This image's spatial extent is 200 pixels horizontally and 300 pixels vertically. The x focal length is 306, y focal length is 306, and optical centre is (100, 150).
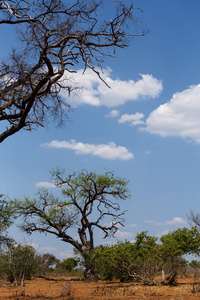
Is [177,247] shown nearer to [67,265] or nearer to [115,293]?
[115,293]

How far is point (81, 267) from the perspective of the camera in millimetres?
25812

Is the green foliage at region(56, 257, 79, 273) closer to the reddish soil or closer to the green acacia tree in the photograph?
the reddish soil

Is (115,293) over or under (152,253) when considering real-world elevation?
under

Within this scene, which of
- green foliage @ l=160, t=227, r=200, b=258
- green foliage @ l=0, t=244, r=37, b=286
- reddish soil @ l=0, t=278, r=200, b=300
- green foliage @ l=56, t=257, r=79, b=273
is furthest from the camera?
green foliage @ l=56, t=257, r=79, b=273

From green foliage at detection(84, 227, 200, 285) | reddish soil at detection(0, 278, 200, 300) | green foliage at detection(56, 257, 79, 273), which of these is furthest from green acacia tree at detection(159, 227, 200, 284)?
green foliage at detection(56, 257, 79, 273)

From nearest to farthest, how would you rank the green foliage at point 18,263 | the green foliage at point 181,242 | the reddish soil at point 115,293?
the reddish soil at point 115,293, the green foliage at point 181,242, the green foliage at point 18,263

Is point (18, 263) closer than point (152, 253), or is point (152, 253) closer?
point (152, 253)

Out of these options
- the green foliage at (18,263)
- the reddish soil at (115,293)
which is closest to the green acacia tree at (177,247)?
the reddish soil at (115,293)

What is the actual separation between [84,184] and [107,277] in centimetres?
881

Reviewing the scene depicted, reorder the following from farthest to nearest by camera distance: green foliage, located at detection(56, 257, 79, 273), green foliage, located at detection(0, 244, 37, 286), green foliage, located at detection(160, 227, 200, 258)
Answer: green foliage, located at detection(56, 257, 79, 273) → green foliage, located at detection(0, 244, 37, 286) → green foliage, located at detection(160, 227, 200, 258)

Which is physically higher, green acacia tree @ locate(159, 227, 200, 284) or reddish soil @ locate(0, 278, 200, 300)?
green acacia tree @ locate(159, 227, 200, 284)

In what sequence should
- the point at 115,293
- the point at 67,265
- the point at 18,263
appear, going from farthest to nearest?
1. the point at 67,265
2. the point at 18,263
3. the point at 115,293

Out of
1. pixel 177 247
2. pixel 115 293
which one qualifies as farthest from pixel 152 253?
pixel 115 293

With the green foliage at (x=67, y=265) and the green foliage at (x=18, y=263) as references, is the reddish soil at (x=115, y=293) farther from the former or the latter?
the green foliage at (x=67, y=265)
